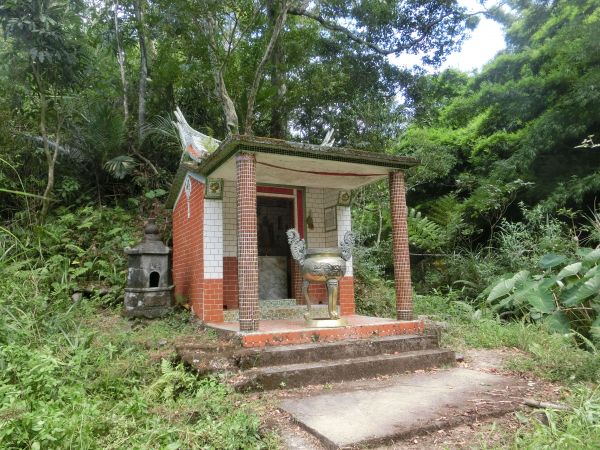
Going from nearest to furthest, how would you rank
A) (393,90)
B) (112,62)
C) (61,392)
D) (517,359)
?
1. (61,392)
2. (517,359)
3. (393,90)
4. (112,62)

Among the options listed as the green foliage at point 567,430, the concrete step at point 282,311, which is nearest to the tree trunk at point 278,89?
the concrete step at point 282,311

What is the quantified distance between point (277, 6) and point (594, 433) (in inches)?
421

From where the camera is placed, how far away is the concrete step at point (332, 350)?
4680mm

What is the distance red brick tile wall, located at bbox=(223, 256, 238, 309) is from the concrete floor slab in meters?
3.29

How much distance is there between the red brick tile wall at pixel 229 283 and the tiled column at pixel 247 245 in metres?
2.11

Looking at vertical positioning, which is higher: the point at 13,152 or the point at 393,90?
the point at 393,90

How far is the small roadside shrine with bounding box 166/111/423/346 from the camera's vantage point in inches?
215

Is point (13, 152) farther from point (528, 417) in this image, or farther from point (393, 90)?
point (528, 417)

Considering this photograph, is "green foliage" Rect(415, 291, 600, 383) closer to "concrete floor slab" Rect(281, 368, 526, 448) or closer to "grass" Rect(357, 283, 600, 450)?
"grass" Rect(357, 283, 600, 450)

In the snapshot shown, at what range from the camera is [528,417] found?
11.7 feet

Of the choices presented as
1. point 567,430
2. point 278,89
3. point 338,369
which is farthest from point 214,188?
point 278,89

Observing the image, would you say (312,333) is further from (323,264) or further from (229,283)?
(229,283)

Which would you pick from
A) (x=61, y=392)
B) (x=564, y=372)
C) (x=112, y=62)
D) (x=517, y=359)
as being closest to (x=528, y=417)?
(x=564, y=372)

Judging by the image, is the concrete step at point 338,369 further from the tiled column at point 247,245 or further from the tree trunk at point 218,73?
the tree trunk at point 218,73
